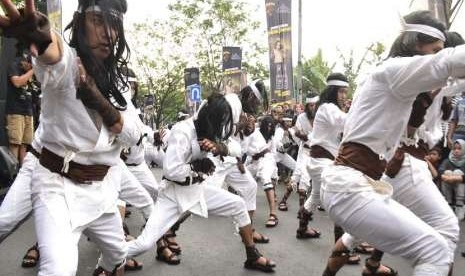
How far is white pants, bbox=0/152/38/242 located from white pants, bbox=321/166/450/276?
6.56 ft

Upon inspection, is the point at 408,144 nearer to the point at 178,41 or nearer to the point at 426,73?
the point at 426,73

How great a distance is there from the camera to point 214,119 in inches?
209

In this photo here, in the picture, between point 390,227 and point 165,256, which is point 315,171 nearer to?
point 165,256

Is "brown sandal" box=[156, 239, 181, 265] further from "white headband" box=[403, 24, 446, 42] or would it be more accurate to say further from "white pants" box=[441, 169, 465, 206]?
"white pants" box=[441, 169, 465, 206]

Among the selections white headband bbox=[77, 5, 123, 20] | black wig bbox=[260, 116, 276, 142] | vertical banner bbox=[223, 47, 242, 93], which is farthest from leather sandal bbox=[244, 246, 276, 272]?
vertical banner bbox=[223, 47, 242, 93]

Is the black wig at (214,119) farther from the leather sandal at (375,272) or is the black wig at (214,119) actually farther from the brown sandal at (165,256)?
the leather sandal at (375,272)

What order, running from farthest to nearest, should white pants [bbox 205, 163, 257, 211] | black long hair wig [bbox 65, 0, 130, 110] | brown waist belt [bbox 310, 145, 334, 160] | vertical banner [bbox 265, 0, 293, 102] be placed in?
vertical banner [bbox 265, 0, 293, 102]
white pants [bbox 205, 163, 257, 211]
brown waist belt [bbox 310, 145, 334, 160]
black long hair wig [bbox 65, 0, 130, 110]

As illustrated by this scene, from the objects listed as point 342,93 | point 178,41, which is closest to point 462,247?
point 342,93

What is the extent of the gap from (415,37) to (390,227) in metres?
1.11

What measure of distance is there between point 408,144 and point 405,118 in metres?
0.88

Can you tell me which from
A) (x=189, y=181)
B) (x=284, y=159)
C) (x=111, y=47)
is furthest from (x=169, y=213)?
(x=284, y=159)

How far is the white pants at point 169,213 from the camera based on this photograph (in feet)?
15.7

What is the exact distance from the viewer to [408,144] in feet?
13.4

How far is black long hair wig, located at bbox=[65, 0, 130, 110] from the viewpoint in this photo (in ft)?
9.14
